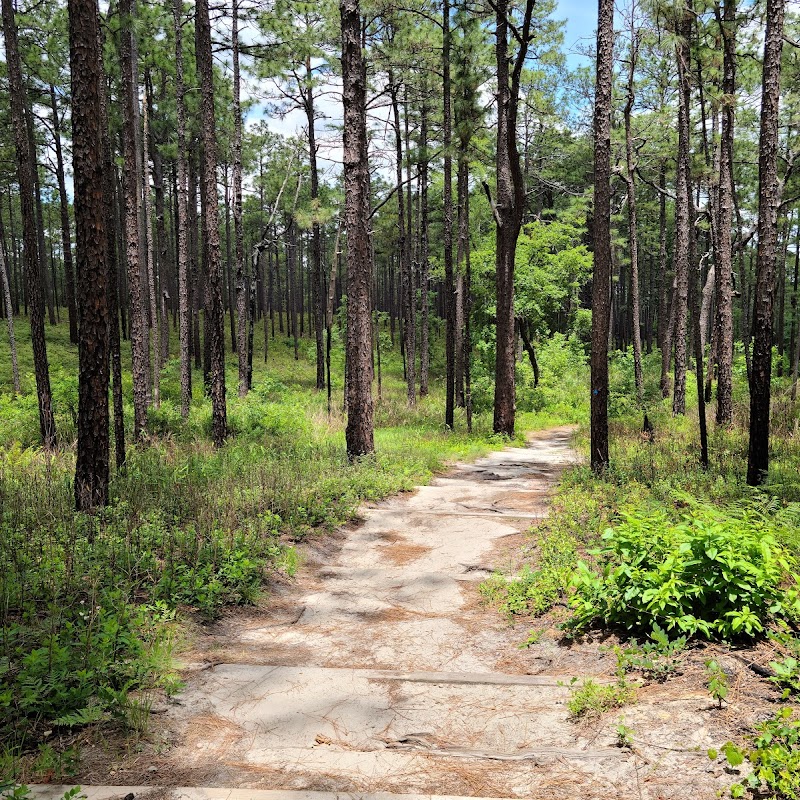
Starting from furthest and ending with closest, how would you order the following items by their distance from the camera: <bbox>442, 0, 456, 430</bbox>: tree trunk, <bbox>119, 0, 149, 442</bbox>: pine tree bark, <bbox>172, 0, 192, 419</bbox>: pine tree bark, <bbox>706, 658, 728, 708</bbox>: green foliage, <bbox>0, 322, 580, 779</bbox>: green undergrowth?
→ <bbox>172, 0, 192, 419</bbox>: pine tree bark → <bbox>442, 0, 456, 430</bbox>: tree trunk → <bbox>119, 0, 149, 442</bbox>: pine tree bark → <bbox>0, 322, 580, 779</bbox>: green undergrowth → <bbox>706, 658, 728, 708</bbox>: green foliage

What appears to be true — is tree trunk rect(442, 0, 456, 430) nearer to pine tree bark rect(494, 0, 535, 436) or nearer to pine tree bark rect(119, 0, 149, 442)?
pine tree bark rect(494, 0, 535, 436)

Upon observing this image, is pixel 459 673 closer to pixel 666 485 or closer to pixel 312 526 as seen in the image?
pixel 312 526

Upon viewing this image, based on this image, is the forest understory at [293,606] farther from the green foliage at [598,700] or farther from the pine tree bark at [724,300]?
the pine tree bark at [724,300]

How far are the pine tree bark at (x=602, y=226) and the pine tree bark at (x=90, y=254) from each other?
282 inches

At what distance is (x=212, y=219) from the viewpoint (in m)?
12.6

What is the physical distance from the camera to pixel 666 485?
7.97 m

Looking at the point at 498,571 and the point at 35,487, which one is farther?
the point at 35,487

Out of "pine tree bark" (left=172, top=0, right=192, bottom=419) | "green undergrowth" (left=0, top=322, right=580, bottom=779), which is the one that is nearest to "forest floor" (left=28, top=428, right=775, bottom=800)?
"green undergrowth" (left=0, top=322, right=580, bottom=779)

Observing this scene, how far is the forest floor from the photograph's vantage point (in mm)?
2725

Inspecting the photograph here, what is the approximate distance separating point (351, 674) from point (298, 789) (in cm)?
130

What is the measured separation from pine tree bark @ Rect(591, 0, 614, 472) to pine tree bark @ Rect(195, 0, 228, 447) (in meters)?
7.43

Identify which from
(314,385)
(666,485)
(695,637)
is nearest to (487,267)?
(314,385)

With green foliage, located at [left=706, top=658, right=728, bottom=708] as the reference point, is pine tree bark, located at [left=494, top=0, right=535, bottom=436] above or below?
above

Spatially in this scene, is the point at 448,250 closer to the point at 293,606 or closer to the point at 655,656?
the point at 293,606
